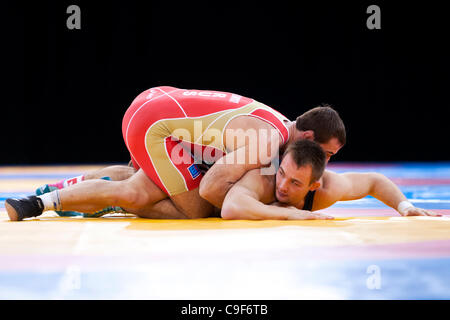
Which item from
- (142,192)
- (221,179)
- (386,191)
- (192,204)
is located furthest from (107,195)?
(386,191)

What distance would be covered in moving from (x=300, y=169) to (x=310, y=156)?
75mm

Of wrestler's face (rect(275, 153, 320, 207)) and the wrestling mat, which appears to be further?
wrestler's face (rect(275, 153, 320, 207))

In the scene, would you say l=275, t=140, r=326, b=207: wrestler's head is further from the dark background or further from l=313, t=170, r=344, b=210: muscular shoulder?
the dark background

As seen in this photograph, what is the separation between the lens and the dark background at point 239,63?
7.23 meters

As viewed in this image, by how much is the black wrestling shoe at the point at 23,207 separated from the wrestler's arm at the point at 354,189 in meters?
1.29

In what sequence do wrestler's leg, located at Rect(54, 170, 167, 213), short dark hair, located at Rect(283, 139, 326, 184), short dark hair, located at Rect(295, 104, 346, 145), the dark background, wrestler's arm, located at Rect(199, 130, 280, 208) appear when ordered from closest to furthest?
short dark hair, located at Rect(283, 139, 326, 184)
wrestler's arm, located at Rect(199, 130, 280, 208)
wrestler's leg, located at Rect(54, 170, 167, 213)
short dark hair, located at Rect(295, 104, 346, 145)
the dark background

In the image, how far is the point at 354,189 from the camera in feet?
7.93

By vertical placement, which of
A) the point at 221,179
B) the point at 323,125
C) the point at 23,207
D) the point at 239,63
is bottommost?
the point at 23,207

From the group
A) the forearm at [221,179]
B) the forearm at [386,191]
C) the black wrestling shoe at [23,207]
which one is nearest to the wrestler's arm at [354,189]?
the forearm at [386,191]

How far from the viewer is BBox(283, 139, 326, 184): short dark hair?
2.14 meters

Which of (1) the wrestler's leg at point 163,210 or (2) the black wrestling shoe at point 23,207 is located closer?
(2) the black wrestling shoe at point 23,207

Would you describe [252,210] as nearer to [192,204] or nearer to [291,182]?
[291,182]

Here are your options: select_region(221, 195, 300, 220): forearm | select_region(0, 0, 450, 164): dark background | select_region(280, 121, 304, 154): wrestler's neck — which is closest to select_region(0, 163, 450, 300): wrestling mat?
select_region(221, 195, 300, 220): forearm

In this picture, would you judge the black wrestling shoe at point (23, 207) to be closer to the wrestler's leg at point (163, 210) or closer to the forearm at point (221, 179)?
the wrestler's leg at point (163, 210)
